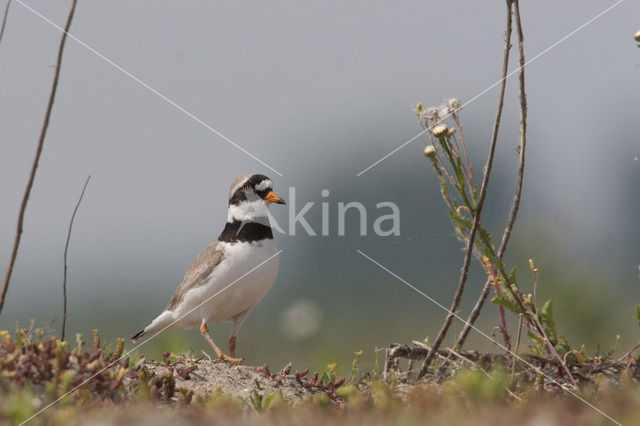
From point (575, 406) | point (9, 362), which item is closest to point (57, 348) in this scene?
point (9, 362)

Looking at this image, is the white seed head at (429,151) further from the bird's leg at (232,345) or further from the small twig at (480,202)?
the bird's leg at (232,345)

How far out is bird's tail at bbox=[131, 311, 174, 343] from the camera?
7746 millimetres

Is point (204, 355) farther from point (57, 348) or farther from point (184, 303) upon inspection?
point (57, 348)

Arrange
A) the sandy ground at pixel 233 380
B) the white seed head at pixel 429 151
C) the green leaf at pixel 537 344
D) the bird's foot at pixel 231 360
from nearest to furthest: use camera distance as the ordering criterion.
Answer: the white seed head at pixel 429 151, the sandy ground at pixel 233 380, the green leaf at pixel 537 344, the bird's foot at pixel 231 360

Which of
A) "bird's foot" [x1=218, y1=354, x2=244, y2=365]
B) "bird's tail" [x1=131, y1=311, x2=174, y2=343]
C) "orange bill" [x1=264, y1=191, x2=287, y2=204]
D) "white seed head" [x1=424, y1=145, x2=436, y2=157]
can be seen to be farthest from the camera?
"bird's tail" [x1=131, y1=311, x2=174, y2=343]

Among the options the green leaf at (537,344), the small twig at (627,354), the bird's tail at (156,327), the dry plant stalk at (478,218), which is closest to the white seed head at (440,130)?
the dry plant stalk at (478,218)

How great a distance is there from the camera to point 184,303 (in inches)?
296

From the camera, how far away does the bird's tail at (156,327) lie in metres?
7.75

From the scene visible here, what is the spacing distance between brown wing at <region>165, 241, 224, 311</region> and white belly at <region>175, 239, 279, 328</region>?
0.06m

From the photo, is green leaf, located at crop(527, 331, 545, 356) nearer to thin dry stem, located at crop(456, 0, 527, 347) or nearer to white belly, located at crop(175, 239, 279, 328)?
thin dry stem, located at crop(456, 0, 527, 347)

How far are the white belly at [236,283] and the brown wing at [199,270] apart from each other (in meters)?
0.06

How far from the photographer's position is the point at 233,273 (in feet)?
23.4

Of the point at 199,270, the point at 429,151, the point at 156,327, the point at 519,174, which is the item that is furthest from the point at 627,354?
the point at 156,327

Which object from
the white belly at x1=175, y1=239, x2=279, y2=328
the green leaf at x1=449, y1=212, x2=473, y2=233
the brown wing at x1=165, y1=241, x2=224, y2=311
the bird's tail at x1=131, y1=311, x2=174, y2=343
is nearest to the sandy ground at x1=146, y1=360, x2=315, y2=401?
the white belly at x1=175, y1=239, x2=279, y2=328
